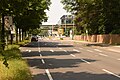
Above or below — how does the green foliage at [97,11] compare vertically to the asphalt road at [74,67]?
above

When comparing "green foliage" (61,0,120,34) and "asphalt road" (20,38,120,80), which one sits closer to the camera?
"asphalt road" (20,38,120,80)

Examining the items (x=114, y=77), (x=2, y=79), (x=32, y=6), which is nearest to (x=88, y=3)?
(x=32, y=6)

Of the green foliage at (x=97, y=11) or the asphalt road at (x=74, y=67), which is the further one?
the green foliage at (x=97, y=11)

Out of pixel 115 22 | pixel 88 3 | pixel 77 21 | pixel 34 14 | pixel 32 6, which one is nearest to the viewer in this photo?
pixel 32 6

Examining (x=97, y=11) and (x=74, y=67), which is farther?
(x=97, y=11)

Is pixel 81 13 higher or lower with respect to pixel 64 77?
higher

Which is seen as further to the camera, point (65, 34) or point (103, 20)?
point (65, 34)

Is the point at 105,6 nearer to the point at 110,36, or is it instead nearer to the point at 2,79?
the point at 110,36

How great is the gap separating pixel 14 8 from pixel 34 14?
27.3 meters

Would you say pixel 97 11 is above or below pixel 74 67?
above

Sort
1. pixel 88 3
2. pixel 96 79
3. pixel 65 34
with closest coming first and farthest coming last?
pixel 96 79 → pixel 88 3 → pixel 65 34

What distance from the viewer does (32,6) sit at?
52.6 meters

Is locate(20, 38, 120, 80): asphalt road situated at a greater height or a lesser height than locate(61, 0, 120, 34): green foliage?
lesser

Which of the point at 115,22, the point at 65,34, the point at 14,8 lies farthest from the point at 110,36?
the point at 65,34
